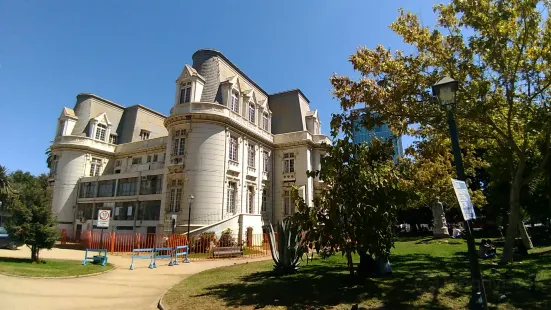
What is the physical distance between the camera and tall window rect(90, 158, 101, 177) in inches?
1547

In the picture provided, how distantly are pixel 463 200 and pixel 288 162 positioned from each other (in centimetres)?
3107

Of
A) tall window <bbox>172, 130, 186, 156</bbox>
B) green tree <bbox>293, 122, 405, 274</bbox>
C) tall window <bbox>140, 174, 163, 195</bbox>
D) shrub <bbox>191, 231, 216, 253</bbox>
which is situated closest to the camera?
green tree <bbox>293, 122, 405, 274</bbox>

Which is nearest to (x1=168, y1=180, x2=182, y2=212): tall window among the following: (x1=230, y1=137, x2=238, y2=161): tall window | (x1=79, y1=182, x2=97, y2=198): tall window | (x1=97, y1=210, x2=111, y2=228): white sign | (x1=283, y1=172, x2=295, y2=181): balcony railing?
(x1=230, y1=137, x2=238, y2=161): tall window

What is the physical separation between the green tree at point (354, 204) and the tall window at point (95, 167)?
124 feet

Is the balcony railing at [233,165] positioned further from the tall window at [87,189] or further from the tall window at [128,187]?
the tall window at [87,189]

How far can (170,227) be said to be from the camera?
86.9 ft

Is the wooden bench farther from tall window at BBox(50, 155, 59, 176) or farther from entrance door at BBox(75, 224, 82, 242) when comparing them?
tall window at BBox(50, 155, 59, 176)

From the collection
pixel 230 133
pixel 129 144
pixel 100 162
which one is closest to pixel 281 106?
pixel 230 133

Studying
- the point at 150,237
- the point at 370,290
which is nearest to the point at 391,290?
the point at 370,290

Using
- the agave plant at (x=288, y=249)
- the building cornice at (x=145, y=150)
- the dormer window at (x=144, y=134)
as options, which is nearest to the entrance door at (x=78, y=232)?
the building cornice at (x=145, y=150)

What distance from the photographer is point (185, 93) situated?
96.6 ft

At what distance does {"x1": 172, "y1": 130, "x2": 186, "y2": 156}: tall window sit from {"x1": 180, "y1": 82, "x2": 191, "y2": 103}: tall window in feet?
9.97

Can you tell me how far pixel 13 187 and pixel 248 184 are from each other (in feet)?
79.8

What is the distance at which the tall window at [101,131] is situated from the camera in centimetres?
4053
